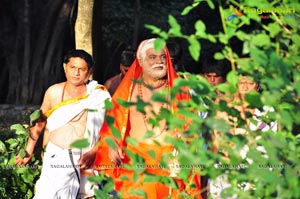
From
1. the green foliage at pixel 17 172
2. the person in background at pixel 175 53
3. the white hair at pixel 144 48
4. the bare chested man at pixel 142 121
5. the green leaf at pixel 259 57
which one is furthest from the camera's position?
the person in background at pixel 175 53

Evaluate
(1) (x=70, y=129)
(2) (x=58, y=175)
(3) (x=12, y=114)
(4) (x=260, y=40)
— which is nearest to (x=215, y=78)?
(1) (x=70, y=129)

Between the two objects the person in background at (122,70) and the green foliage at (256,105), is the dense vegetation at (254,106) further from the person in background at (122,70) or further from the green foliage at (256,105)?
the person in background at (122,70)

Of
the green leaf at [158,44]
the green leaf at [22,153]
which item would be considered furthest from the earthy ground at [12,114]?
the green leaf at [158,44]

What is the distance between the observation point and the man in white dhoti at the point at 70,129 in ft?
28.0

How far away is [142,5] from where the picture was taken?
94.4 ft

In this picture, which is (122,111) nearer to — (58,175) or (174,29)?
(58,175)

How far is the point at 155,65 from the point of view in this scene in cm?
794

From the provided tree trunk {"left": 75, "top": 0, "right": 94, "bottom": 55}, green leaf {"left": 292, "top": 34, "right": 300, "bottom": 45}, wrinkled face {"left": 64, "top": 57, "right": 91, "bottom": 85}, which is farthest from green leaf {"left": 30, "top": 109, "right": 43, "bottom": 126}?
green leaf {"left": 292, "top": 34, "right": 300, "bottom": 45}

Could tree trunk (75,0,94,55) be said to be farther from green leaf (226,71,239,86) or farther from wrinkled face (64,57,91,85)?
green leaf (226,71,239,86)

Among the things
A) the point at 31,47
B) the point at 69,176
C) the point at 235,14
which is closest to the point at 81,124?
the point at 69,176

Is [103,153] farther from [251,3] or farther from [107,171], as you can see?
[251,3]

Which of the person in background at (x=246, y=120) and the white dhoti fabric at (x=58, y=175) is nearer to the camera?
the person in background at (x=246, y=120)

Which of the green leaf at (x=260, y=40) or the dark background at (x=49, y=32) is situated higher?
the dark background at (x=49, y=32)

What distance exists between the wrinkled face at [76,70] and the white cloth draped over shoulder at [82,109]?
0.48 feet
